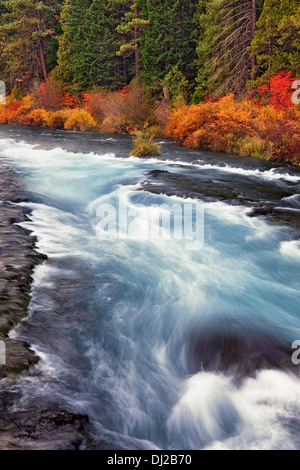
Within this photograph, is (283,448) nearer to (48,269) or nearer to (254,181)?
(48,269)

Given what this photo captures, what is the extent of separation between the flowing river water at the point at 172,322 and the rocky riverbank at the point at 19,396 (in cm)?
10

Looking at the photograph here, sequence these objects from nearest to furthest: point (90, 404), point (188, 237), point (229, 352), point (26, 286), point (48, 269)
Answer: point (90, 404) < point (229, 352) < point (26, 286) < point (48, 269) < point (188, 237)

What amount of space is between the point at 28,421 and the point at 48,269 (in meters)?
2.78

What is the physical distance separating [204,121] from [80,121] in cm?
1320

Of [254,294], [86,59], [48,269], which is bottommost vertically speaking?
[254,294]

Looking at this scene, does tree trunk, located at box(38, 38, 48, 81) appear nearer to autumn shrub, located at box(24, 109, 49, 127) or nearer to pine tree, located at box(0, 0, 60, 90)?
pine tree, located at box(0, 0, 60, 90)

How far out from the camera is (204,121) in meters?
16.7

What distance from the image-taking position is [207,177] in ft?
37.0

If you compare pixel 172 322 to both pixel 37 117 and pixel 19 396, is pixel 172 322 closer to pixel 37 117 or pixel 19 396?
pixel 19 396

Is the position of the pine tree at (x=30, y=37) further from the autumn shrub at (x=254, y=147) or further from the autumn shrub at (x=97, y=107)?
the autumn shrub at (x=254, y=147)

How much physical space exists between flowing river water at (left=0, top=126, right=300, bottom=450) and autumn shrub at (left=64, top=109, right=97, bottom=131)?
18.5 metres

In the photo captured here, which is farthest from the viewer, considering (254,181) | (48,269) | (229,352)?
(254,181)

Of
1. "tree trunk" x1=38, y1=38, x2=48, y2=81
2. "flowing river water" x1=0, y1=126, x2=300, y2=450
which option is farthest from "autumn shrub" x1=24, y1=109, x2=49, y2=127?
"flowing river water" x1=0, y1=126, x2=300, y2=450

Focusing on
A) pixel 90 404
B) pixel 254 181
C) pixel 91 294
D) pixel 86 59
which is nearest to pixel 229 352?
pixel 90 404
